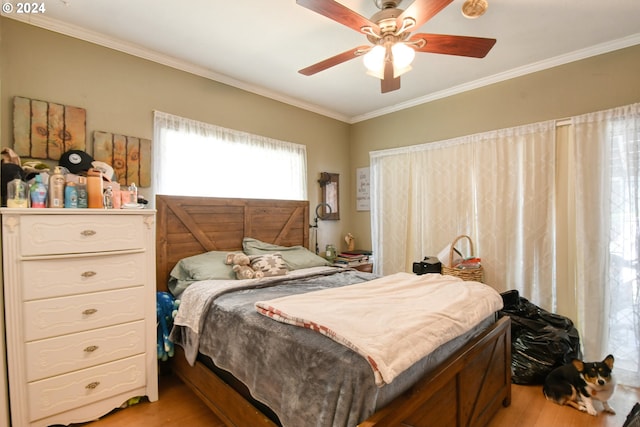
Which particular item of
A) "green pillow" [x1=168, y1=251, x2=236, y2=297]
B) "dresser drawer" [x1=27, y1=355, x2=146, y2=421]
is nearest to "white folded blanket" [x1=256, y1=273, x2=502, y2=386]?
"green pillow" [x1=168, y1=251, x2=236, y2=297]

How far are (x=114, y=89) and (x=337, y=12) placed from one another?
6.40 ft

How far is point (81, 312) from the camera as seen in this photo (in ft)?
5.95

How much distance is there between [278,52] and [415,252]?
260 cm

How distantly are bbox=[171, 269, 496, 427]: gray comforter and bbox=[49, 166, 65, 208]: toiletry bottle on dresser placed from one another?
106 centimetres

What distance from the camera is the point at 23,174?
182 centimetres

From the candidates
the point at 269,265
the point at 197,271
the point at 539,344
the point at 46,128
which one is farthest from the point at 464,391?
the point at 46,128

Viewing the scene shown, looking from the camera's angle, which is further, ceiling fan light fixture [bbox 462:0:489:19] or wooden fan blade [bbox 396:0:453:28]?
ceiling fan light fixture [bbox 462:0:489:19]

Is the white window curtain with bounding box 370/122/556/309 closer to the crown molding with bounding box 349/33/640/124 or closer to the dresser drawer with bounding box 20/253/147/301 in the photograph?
the crown molding with bounding box 349/33/640/124

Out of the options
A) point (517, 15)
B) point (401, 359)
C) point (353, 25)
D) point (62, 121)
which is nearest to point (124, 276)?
point (62, 121)

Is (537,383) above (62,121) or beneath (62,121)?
beneath

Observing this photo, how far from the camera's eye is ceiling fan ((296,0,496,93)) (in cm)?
151

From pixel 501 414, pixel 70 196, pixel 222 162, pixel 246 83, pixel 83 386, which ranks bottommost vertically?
pixel 501 414

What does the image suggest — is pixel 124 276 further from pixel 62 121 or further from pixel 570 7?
pixel 570 7

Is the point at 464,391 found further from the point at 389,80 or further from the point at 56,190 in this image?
the point at 56,190
